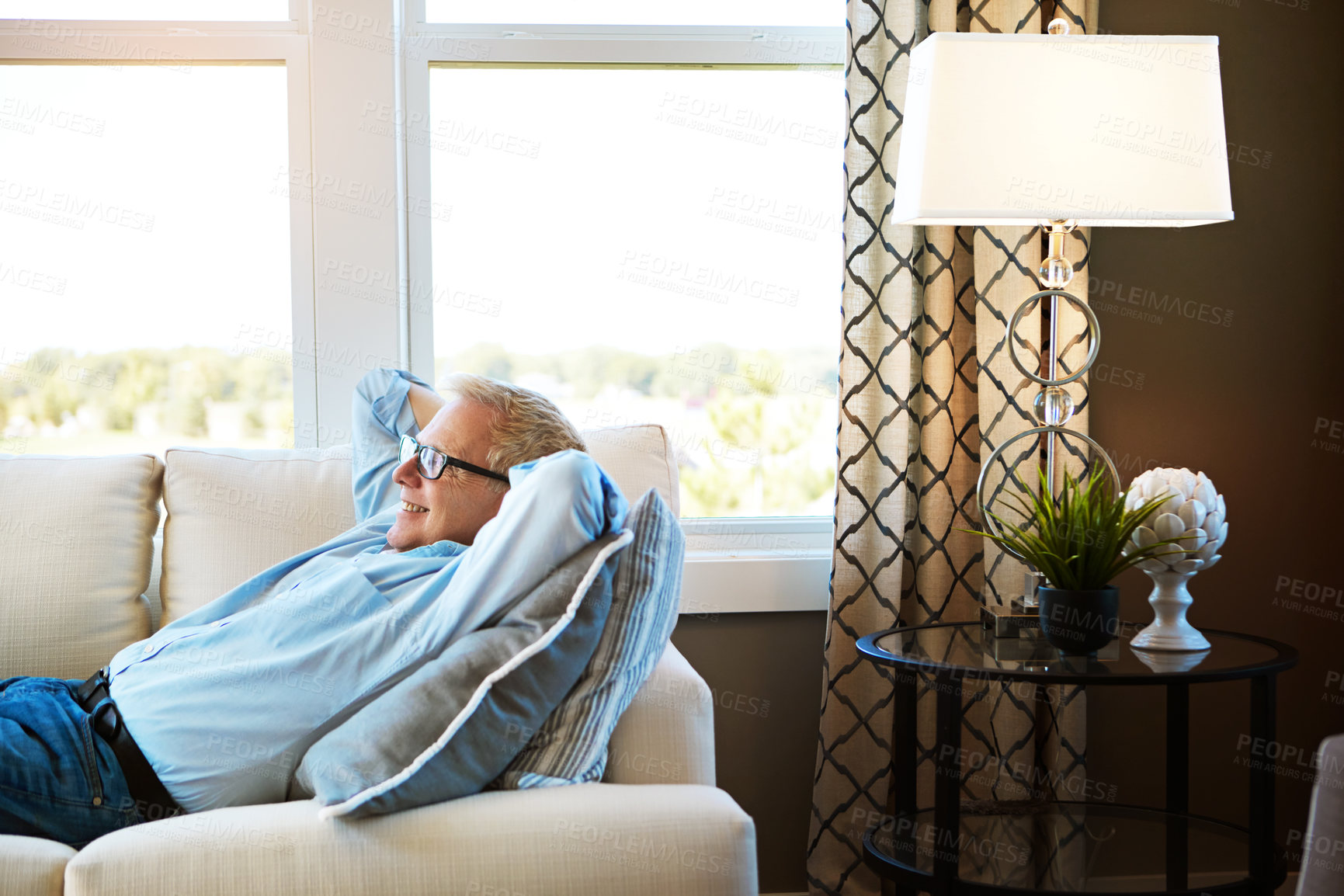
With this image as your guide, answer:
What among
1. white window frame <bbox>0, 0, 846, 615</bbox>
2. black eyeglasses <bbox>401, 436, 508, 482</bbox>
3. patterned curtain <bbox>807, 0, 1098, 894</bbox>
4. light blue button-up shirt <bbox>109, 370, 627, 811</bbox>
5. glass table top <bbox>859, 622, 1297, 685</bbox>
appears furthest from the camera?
white window frame <bbox>0, 0, 846, 615</bbox>

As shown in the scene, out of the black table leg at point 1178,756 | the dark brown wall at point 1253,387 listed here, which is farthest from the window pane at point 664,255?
the black table leg at point 1178,756

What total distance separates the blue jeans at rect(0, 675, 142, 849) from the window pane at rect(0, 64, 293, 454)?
0.98 m

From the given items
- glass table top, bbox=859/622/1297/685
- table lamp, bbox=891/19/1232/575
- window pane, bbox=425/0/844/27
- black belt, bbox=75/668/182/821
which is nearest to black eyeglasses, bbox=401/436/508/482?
black belt, bbox=75/668/182/821

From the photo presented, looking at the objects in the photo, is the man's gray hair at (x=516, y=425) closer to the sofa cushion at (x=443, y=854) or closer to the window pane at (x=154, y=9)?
the sofa cushion at (x=443, y=854)

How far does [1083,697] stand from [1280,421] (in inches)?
30.1

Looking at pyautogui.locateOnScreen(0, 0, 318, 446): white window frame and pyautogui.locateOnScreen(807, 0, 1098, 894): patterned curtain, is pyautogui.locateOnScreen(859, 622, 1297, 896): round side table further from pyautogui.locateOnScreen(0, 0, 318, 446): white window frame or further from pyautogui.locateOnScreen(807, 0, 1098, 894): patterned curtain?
pyautogui.locateOnScreen(0, 0, 318, 446): white window frame

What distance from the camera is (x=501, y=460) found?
1.54 metres

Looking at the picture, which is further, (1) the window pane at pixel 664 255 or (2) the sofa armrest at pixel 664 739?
(1) the window pane at pixel 664 255

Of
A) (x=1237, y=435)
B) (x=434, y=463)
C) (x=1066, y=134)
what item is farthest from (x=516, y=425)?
(x=1237, y=435)

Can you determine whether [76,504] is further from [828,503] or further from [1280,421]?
[1280,421]

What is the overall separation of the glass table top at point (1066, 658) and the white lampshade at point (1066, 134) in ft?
2.12

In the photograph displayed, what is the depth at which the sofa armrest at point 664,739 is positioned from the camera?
4.35 ft

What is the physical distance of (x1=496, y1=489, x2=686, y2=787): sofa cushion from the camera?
1221 millimetres

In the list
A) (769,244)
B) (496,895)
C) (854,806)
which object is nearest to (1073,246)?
(769,244)
